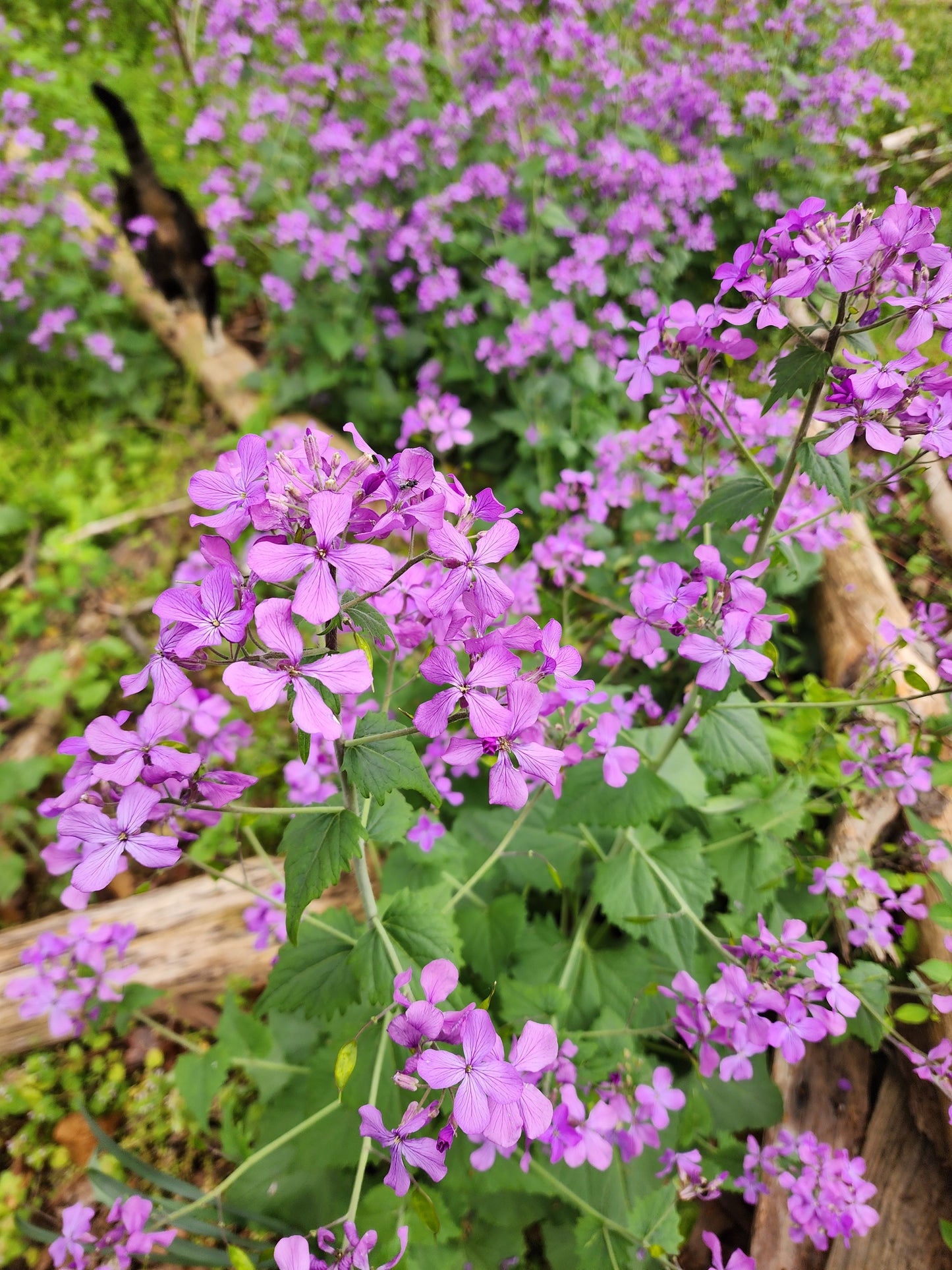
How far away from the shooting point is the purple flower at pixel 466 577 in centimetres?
111

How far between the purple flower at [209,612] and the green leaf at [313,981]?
80 centimetres

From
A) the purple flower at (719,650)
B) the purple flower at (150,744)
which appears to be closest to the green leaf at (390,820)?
the purple flower at (150,744)

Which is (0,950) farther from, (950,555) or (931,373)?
(950,555)

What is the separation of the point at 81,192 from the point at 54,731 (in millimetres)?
5146

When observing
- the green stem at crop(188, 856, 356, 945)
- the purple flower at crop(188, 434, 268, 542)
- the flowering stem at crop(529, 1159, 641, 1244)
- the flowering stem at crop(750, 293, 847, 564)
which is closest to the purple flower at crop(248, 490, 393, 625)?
the purple flower at crop(188, 434, 268, 542)

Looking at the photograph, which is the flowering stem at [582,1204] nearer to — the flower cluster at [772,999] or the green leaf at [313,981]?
the flower cluster at [772,999]

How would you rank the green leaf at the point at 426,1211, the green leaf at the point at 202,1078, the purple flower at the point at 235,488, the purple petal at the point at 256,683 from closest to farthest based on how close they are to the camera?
1. the purple petal at the point at 256,683
2. the green leaf at the point at 426,1211
3. the purple flower at the point at 235,488
4. the green leaf at the point at 202,1078

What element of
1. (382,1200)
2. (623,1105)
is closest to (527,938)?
(623,1105)

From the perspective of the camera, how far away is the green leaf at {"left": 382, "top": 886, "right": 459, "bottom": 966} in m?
1.37

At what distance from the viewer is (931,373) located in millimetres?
1378

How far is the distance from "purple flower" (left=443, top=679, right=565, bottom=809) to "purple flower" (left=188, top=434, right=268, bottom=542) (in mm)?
519

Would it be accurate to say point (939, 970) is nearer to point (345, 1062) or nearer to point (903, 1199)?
point (903, 1199)

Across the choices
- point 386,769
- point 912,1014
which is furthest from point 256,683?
point 912,1014

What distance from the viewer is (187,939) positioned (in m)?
2.71
